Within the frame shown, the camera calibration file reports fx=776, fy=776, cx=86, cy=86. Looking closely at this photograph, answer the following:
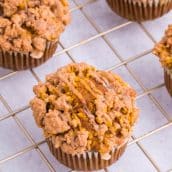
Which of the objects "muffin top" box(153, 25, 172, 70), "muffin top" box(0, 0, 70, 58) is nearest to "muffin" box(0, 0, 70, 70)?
"muffin top" box(0, 0, 70, 58)

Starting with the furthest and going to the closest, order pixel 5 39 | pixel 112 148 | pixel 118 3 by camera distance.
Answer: pixel 118 3, pixel 5 39, pixel 112 148

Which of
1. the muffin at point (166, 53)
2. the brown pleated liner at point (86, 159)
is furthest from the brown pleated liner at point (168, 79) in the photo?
the brown pleated liner at point (86, 159)

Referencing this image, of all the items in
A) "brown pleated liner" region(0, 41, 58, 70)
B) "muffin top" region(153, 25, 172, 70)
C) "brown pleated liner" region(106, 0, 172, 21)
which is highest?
"muffin top" region(153, 25, 172, 70)

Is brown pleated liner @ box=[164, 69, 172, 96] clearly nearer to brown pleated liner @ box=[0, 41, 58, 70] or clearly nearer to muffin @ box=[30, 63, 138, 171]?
muffin @ box=[30, 63, 138, 171]

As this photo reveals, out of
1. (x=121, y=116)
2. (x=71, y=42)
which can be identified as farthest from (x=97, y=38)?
(x=121, y=116)

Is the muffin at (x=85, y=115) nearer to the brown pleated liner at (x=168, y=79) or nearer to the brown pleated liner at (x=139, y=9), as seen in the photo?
the brown pleated liner at (x=168, y=79)

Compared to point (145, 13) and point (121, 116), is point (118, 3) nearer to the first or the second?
point (145, 13)

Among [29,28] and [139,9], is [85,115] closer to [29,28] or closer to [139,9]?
[29,28]
